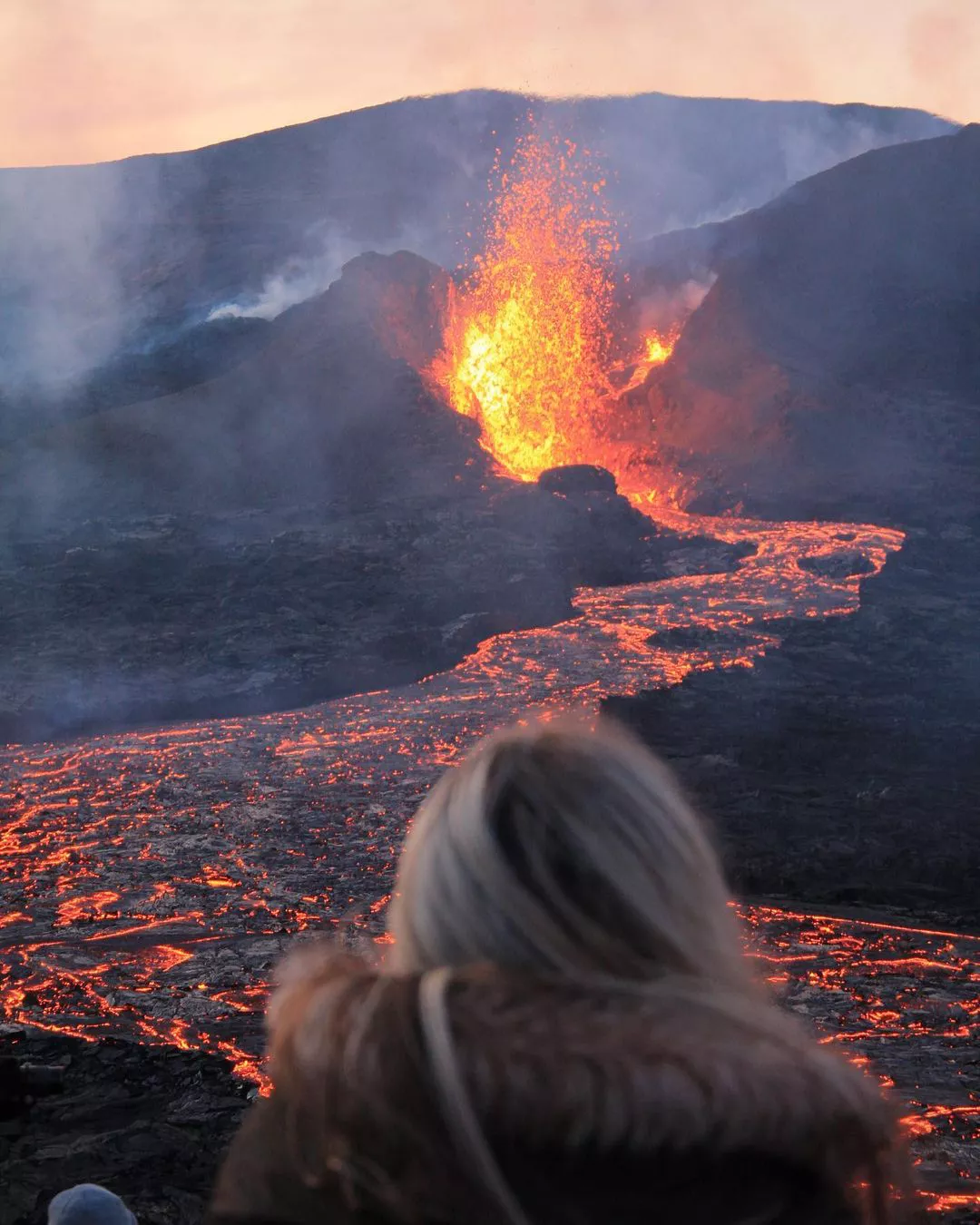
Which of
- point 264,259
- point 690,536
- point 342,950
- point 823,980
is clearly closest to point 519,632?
point 690,536

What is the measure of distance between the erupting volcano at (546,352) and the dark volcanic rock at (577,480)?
1.27 meters

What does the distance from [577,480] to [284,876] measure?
15.7 metres

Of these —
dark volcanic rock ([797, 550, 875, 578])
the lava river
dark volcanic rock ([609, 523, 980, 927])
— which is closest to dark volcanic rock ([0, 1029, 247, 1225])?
the lava river

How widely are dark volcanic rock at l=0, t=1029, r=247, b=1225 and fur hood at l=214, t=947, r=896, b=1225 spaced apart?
3.82 m

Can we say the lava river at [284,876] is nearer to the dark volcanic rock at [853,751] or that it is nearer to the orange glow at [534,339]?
A: the dark volcanic rock at [853,751]

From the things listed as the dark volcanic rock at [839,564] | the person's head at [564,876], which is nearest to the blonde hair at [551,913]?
the person's head at [564,876]

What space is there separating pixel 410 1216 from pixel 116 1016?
19.9 feet

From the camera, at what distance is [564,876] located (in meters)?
1.02

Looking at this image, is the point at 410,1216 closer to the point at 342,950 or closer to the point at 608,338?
the point at 342,950

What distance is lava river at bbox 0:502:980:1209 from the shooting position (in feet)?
20.8

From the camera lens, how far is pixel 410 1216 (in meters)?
1.00

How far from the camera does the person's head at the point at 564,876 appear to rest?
1.01 meters

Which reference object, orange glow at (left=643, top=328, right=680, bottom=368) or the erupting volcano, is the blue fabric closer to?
the erupting volcano

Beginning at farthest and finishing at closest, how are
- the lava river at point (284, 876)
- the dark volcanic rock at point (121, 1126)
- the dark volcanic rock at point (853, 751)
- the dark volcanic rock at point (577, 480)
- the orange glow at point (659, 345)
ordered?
the orange glow at point (659, 345), the dark volcanic rock at point (577, 480), the dark volcanic rock at point (853, 751), the lava river at point (284, 876), the dark volcanic rock at point (121, 1126)
